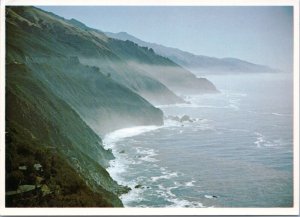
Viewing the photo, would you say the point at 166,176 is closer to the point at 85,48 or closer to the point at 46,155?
the point at 46,155

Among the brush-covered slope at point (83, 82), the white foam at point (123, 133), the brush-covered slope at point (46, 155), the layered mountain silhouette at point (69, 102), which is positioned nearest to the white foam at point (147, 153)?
the layered mountain silhouette at point (69, 102)

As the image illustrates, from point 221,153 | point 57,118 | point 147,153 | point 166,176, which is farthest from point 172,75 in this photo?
point 166,176

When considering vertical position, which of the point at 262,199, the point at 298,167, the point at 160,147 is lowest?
the point at 262,199

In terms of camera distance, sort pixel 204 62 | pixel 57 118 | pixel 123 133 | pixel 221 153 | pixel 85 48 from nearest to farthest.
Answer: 1. pixel 204 62
2. pixel 57 118
3. pixel 221 153
4. pixel 123 133
5. pixel 85 48

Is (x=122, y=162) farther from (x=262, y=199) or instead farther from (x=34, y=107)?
(x=262, y=199)

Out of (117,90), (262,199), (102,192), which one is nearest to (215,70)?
(262,199)

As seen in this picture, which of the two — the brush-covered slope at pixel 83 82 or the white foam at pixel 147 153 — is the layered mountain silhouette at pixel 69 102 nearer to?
the brush-covered slope at pixel 83 82

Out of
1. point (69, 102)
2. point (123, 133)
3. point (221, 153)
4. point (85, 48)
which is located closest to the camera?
point (221, 153)
